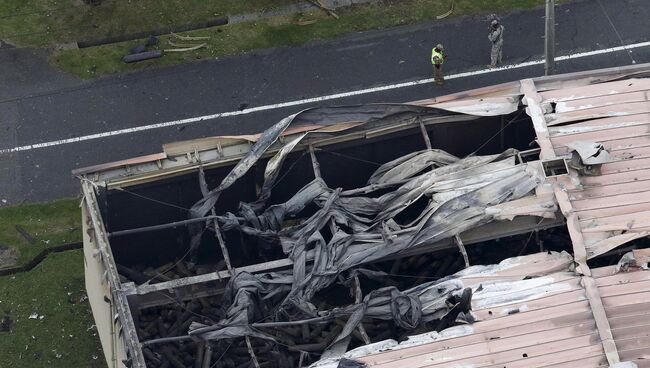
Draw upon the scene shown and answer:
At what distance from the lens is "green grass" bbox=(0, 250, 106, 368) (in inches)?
717

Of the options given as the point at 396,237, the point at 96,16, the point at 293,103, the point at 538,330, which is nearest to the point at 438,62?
the point at 293,103

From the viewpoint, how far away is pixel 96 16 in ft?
75.4

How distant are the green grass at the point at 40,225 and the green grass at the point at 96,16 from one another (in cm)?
415

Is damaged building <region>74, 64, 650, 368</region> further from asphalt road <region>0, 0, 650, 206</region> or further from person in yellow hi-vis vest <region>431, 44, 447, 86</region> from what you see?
asphalt road <region>0, 0, 650, 206</region>

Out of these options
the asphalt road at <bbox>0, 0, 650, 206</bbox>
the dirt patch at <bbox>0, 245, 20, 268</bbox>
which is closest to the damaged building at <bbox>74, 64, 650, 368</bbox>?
the dirt patch at <bbox>0, 245, 20, 268</bbox>

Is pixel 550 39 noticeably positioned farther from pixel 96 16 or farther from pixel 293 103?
pixel 96 16

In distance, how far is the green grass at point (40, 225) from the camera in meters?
19.7

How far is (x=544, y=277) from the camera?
49.1 feet

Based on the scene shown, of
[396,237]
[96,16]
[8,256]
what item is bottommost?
[8,256]

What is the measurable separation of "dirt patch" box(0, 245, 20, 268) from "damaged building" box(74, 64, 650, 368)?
3111 mm

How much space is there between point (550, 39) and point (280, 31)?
221 inches

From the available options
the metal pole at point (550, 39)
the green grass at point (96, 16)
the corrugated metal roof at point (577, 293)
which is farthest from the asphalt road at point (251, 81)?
the corrugated metal roof at point (577, 293)

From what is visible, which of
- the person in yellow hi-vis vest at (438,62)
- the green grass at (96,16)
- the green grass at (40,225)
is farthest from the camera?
the green grass at (96,16)

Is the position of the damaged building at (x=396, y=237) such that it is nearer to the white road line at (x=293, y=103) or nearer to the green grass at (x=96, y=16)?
the white road line at (x=293, y=103)
